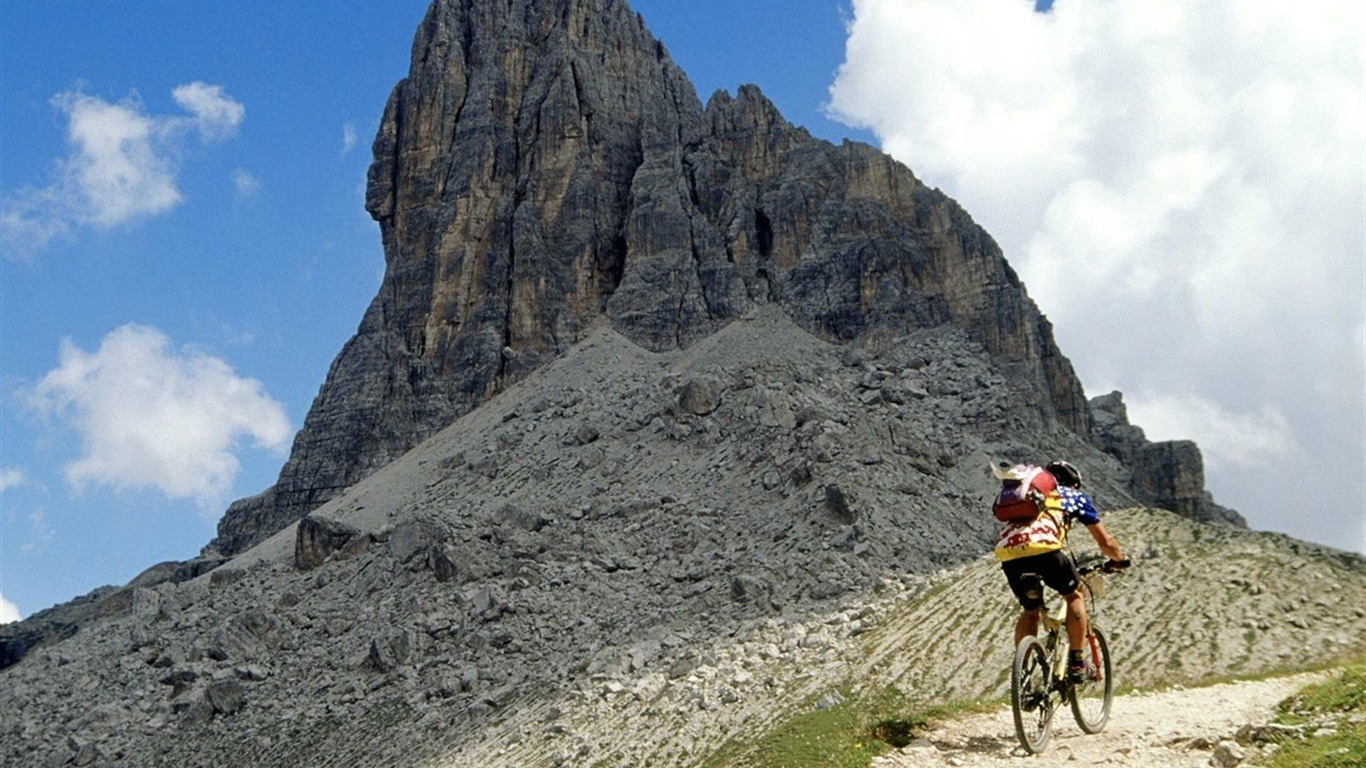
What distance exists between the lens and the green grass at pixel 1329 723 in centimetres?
1014

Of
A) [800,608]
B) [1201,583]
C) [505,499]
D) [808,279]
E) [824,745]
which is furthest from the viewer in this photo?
[808,279]

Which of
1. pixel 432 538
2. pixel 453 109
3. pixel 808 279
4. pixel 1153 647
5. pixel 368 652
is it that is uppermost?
pixel 453 109

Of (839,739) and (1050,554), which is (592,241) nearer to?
(839,739)

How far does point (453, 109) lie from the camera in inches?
3246

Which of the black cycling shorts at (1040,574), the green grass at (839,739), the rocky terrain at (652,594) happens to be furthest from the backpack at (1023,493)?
the rocky terrain at (652,594)

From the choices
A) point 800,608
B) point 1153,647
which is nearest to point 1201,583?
point 1153,647

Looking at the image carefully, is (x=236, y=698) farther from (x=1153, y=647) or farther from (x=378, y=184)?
(x=378, y=184)

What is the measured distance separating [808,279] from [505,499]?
23.4 meters

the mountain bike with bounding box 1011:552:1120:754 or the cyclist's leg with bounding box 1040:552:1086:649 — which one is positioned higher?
the cyclist's leg with bounding box 1040:552:1086:649

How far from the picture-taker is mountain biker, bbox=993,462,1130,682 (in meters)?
11.7

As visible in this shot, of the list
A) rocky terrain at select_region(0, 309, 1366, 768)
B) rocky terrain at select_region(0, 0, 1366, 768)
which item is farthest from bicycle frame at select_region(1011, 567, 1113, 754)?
rocky terrain at select_region(0, 309, 1366, 768)

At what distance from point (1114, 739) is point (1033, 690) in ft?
4.60

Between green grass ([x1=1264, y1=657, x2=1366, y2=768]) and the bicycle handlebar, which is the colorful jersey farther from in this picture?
green grass ([x1=1264, y1=657, x2=1366, y2=768])

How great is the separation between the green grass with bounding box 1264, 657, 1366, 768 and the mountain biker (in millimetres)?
2093
